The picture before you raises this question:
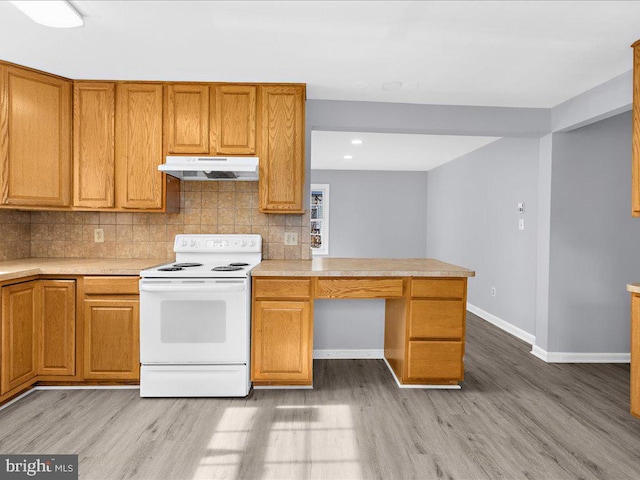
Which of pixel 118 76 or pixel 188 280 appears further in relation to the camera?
pixel 118 76

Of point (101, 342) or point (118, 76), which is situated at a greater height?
point (118, 76)

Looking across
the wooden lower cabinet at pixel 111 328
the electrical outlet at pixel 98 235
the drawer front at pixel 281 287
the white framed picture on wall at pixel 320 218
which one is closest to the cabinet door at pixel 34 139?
the electrical outlet at pixel 98 235

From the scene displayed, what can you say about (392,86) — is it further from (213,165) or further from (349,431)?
(349,431)

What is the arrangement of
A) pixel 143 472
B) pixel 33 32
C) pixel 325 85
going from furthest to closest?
pixel 325 85
pixel 33 32
pixel 143 472

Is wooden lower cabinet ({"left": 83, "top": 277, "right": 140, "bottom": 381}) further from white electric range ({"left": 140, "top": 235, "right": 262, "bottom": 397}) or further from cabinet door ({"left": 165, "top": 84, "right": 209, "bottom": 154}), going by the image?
cabinet door ({"left": 165, "top": 84, "right": 209, "bottom": 154})

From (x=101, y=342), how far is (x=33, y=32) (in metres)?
1.93

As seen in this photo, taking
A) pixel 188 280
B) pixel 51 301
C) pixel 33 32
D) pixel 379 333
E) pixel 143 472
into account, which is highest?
pixel 33 32

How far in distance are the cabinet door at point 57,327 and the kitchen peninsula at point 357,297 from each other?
3.99ft

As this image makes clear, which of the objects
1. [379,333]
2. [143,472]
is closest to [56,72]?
[143,472]

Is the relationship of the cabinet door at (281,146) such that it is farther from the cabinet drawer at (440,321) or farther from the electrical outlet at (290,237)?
the cabinet drawer at (440,321)

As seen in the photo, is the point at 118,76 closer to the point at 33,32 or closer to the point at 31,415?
the point at 33,32

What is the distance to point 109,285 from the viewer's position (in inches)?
103

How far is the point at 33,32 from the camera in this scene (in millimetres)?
2225

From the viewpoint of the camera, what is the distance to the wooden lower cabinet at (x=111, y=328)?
261 centimetres
